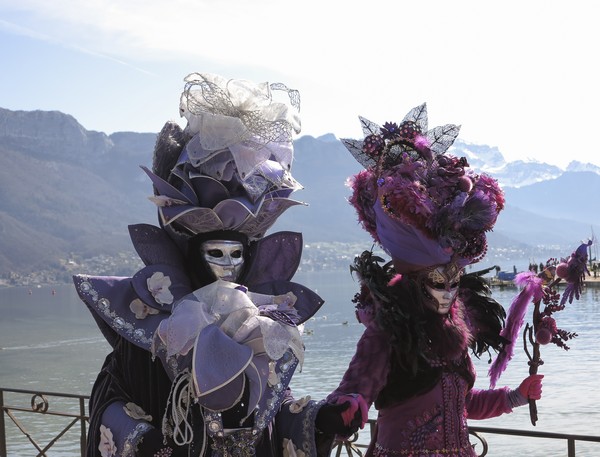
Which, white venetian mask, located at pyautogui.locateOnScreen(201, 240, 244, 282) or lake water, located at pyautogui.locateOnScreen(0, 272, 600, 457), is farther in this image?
lake water, located at pyautogui.locateOnScreen(0, 272, 600, 457)

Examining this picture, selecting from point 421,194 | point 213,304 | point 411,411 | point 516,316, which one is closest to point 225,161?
point 213,304

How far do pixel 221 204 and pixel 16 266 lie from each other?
170039 millimetres

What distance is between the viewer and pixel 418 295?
3598 mm

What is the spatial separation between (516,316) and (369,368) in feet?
2.74

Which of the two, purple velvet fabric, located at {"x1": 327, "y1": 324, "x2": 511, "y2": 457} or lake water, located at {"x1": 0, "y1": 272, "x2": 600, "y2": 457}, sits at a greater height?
purple velvet fabric, located at {"x1": 327, "y1": 324, "x2": 511, "y2": 457}

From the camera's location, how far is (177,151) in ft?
11.3

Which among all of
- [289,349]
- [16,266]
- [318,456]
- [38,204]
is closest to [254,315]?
[289,349]

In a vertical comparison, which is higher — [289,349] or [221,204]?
[221,204]

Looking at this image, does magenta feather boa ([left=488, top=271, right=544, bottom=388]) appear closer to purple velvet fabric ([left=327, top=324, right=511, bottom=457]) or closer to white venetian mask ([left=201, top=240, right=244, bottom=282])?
purple velvet fabric ([left=327, top=324, right=511, bottom=457])

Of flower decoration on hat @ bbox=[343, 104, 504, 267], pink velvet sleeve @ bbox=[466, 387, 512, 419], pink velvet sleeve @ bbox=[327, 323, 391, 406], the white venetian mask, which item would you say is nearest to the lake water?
pink velvet sleeve @ bbox=[466, 387, 512, 419]

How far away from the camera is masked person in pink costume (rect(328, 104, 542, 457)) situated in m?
3.50

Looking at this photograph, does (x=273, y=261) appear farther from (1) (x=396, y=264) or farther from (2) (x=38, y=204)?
(2) (x=38, y=204)

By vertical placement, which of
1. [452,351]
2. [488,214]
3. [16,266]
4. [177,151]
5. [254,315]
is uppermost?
[177,151]

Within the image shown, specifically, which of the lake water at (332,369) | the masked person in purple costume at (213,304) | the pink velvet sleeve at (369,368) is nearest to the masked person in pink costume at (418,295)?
the pink velvet sleeve at (369,368)
